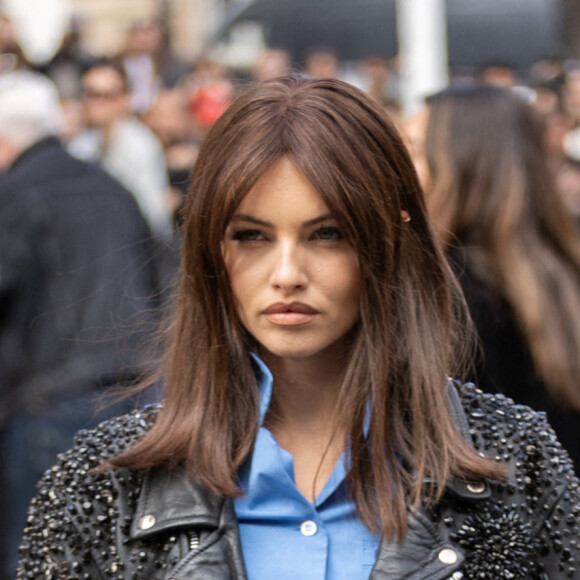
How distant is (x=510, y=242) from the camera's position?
3920mm

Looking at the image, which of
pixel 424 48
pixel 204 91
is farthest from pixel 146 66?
pixel 424 48

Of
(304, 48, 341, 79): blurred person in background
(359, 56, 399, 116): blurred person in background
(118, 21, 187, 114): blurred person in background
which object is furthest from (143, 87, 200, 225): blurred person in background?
(359, 56, 399, 116): blurred person in background

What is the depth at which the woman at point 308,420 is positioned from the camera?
7.98 ft

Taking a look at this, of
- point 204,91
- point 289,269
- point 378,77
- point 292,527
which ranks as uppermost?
point 289,269

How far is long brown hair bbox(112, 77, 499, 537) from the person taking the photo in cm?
243

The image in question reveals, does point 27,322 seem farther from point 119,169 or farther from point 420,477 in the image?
point 119,169

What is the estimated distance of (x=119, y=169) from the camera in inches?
334

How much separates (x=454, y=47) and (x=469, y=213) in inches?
552

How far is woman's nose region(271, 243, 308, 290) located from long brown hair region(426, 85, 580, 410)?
1.42 m

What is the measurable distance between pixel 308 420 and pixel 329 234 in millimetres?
465

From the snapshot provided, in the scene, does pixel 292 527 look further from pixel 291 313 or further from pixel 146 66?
pixel 146 66

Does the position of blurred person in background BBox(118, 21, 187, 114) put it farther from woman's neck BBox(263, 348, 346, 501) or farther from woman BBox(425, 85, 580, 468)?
woman's neck BBox(263, 348, 346, 501)

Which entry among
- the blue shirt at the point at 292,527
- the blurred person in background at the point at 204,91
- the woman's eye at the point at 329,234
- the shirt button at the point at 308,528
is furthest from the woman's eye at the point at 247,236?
the blurred person in background at the point at 204,91

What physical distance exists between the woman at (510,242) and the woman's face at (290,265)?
1273 millimetres
